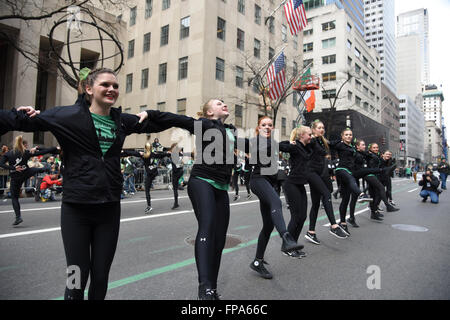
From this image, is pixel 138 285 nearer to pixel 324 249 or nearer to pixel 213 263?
pixel 213 263

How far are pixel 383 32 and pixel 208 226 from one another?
15433cm

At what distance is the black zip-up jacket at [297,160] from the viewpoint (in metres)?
4.96

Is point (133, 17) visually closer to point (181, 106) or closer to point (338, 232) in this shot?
point (181, 106)

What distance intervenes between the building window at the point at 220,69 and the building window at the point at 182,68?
2.76m

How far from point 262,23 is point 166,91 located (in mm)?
12962

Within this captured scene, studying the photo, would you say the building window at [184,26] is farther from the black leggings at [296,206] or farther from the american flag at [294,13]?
the black leggings at [296,206]

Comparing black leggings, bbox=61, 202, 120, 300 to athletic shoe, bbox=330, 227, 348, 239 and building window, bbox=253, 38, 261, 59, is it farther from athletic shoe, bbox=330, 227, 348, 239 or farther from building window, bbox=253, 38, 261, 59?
building window, bbox=253, 38, 261, 59

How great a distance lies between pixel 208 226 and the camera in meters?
2.87

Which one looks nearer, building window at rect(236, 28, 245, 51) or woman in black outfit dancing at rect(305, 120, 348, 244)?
woman in black outfit dancing at rect(305, 120, 348, 244)

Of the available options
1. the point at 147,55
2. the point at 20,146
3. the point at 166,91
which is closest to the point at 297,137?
the point at 20,146

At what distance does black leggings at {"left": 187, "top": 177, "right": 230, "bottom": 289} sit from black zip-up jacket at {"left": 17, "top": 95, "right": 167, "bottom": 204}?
0.91 meters

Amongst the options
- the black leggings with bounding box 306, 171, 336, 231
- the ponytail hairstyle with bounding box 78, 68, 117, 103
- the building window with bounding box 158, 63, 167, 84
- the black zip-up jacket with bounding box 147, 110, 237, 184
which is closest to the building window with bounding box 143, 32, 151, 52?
the building window with bounding box 158, 63, 167, 84

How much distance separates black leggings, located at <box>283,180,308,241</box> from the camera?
4.79m

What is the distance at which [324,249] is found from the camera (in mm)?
5352
